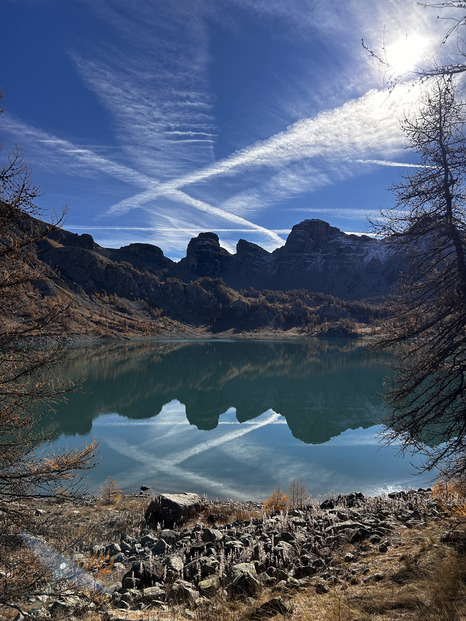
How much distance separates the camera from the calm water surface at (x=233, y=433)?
819 inches

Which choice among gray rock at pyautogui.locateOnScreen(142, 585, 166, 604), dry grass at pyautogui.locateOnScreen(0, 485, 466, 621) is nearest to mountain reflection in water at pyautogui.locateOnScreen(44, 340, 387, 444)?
dry grass at pyautogui.locateOnScreen(0, 485, 466, 621)

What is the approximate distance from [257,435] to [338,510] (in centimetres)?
2085

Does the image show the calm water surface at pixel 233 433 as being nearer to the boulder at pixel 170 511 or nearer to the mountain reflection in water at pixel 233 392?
the mountain reflection in water at pixel 233 392

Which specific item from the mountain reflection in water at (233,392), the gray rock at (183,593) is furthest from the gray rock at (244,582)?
the mountain reflection in water at (233,392)

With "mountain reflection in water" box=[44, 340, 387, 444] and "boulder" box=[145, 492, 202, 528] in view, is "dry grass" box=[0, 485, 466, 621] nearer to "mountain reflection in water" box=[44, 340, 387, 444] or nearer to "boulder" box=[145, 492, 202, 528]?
"boulder" box=[145, 492, 202, 528]

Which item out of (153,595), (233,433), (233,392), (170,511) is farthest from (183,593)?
(233,392)

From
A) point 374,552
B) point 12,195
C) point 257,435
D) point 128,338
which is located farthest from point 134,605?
point 128,338

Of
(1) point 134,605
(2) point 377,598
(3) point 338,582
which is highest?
(2) point 377,598

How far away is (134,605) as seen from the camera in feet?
21.9

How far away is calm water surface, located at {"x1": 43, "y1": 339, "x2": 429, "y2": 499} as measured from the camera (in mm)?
20797

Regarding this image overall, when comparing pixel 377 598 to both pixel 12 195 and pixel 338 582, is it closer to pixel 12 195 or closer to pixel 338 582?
pixel 338 582

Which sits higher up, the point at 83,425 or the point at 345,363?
the point at 345,363

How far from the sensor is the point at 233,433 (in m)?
32.7

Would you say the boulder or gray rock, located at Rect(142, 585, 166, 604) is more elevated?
gray rock, located at Rect(142, 585, 166, 604)
